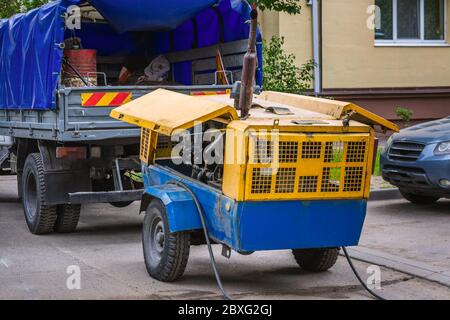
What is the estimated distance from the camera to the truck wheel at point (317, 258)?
25.5 ft

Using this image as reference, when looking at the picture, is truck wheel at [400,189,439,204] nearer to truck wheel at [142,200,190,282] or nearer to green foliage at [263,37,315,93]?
green foliage at [263,37,315,93]

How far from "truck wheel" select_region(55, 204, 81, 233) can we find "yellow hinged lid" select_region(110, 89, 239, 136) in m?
2.29

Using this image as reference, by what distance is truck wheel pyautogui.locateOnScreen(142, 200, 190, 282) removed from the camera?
721 cm

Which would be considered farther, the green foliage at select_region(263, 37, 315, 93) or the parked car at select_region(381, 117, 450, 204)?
the green foliage at select_region(263, 37, 315, 93)

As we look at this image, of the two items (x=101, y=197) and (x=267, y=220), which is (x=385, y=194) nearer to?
(x=101, y=197)

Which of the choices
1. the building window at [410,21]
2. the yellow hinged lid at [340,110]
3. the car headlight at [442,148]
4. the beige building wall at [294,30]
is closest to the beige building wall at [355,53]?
the beige building wall at [294,30]

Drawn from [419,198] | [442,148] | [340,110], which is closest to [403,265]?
[340,110]

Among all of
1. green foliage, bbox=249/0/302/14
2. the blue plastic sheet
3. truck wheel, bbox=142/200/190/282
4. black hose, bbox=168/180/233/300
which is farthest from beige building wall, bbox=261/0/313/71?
black hose, bbox=168/180/233/300

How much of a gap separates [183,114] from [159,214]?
1036 mm

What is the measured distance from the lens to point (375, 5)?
1938 cm

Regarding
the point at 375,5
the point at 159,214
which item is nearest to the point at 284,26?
the point at 375,5

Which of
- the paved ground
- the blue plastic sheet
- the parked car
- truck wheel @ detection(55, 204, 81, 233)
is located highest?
the blue plastic sheet

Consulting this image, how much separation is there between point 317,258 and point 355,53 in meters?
12.0

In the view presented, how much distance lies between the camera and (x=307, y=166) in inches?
265
